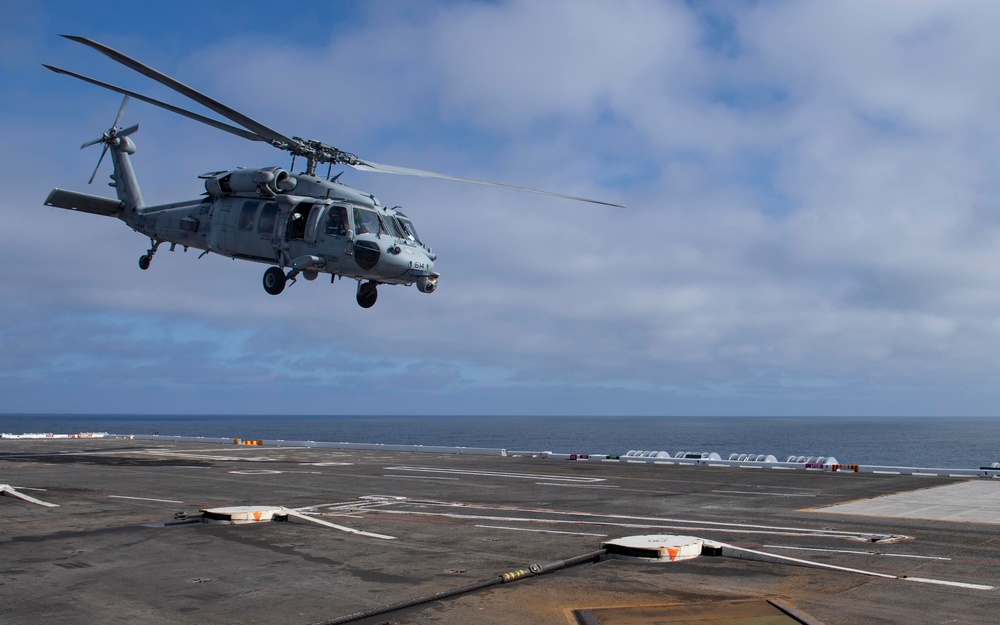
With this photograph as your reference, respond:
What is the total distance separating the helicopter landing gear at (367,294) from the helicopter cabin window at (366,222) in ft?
8.33

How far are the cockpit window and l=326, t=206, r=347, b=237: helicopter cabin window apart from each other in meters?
1.82

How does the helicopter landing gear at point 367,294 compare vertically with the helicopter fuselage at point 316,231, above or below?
below

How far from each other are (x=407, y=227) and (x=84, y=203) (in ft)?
44.3

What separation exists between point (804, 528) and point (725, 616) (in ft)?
24.8

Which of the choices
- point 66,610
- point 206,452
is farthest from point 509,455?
point 66,610

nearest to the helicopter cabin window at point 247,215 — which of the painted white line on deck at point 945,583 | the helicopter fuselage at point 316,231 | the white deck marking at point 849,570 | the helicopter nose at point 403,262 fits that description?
the helicopter fuselage at point 316,231

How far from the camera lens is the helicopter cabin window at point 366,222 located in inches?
1039

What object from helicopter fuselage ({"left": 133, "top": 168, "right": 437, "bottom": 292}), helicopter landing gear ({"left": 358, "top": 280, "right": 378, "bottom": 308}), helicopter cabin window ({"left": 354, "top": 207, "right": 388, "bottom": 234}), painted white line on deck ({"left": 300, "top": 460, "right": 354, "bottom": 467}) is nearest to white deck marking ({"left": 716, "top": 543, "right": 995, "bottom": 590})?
helicopter fuselage ({"left": 133, "top": 168, "right": 437, "bottom": 292})

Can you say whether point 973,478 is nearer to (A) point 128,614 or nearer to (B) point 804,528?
(B) point 804,528

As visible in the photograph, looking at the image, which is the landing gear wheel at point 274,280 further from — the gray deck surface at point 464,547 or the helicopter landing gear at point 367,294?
the gray deck surface at point 464,547

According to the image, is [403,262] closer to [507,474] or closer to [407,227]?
[407,227]

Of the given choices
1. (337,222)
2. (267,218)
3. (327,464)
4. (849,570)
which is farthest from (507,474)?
(849,570)

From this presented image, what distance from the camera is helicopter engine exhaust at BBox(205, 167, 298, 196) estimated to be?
27484 millimetres

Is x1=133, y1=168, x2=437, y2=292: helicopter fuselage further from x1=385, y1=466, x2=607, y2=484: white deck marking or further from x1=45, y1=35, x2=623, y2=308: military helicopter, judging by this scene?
x1=385, y1=466, x2=607, y2=484: white deck marking
